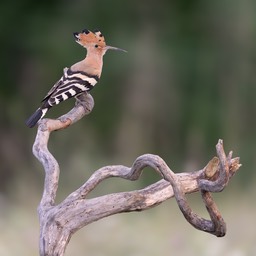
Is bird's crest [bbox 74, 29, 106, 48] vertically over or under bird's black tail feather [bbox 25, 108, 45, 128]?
over

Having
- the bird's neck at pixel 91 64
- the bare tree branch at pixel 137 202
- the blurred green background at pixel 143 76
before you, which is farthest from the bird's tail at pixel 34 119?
the blurred green background at pixel 143 76

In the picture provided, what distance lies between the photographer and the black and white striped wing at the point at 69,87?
105 inches

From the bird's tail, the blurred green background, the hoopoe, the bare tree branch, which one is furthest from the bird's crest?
the blurred green background

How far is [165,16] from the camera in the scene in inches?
286

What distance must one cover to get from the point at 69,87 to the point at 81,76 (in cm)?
9

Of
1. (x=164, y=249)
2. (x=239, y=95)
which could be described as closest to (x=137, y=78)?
(x=239, y=95)

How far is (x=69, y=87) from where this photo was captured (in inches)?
105

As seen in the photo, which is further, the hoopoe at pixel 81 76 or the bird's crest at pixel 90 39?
the bird's crest at pixel 90 39

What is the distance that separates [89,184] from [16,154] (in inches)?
184

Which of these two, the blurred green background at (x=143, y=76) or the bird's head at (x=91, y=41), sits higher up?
the blurred green background at (x=143, y=76)

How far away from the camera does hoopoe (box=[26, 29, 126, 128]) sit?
2660 mm

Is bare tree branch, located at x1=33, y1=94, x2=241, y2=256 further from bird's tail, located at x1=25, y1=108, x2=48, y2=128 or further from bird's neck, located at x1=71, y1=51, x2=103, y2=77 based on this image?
bird's neck, located at x1=71, y1=51, x2=103, y2=77

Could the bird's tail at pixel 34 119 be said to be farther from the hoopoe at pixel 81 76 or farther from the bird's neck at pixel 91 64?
the bird's neck at pixel 91 64

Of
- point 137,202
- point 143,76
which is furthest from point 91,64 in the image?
point 143,76
